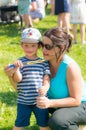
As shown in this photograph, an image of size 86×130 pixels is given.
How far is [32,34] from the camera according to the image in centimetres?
400

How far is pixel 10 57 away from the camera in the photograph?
317 inches

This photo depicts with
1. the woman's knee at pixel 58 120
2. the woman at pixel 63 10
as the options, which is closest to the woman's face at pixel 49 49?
the woman's knee at pixel 58 120

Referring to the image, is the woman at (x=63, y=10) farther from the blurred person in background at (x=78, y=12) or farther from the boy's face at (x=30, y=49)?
the boy's face at (x=30, y=49)

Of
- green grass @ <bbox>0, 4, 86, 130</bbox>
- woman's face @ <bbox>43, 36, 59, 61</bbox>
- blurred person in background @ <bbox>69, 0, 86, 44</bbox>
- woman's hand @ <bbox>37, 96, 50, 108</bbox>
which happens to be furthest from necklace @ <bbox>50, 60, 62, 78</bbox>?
blurred person in background @ <bbox>69, 0, 86, 44</bbox>

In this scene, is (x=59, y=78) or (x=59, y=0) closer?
(x=59, y=78)

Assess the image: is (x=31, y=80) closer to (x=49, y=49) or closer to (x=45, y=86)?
(x=45, y=86)

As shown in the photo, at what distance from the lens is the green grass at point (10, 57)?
5036mm

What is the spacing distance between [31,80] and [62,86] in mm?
310

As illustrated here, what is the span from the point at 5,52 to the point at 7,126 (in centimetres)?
390

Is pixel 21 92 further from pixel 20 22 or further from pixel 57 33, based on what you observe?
pixel 20 22

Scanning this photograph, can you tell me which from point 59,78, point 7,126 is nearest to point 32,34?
point 59,78

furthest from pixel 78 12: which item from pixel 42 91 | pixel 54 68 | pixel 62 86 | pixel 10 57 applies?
pixel 42 91

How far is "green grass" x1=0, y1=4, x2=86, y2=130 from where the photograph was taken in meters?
5.04

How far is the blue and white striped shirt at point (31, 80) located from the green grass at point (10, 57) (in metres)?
0.81
